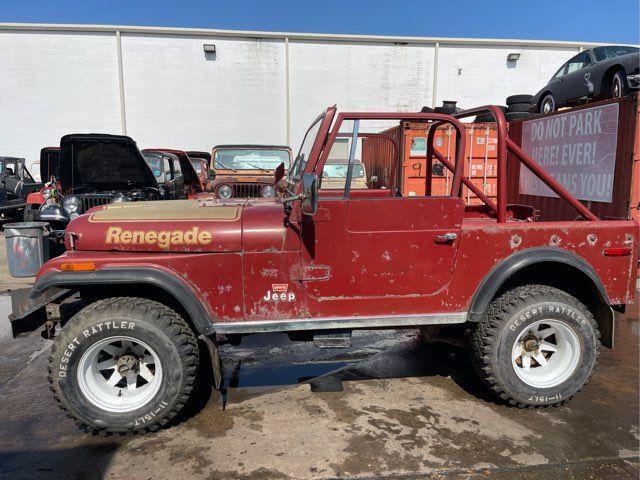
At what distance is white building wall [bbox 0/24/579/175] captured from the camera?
18.1 meters

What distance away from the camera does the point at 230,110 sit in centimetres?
1889

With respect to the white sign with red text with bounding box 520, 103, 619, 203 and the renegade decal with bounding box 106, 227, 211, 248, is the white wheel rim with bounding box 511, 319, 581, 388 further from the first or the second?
the renegade decal with bounding box 106, 227, 211, 248

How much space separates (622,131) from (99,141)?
20.8 ft

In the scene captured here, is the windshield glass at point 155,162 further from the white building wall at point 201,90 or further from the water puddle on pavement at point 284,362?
the white building wall at point 201,90

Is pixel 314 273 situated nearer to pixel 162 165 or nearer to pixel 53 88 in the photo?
pixel 162 165

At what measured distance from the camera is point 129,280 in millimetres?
2695

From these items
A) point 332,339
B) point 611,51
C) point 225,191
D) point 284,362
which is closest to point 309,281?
point 332,339

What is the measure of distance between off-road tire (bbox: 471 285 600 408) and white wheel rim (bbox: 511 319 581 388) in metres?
0.03

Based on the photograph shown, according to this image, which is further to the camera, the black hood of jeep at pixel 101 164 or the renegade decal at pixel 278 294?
the black hood of jeep at pixel 101 164

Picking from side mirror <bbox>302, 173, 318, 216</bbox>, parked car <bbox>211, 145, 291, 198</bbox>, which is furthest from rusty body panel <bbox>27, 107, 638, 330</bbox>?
parked car <bbox>211, 145, 291, 198</bbox>

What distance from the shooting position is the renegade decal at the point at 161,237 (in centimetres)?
278

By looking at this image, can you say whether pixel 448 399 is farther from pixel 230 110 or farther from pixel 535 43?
pixel 535 43

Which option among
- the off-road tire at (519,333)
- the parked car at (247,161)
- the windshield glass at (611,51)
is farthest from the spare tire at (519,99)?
the off-road tire at (519,333)

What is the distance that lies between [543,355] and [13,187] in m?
14.2
